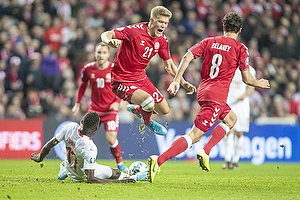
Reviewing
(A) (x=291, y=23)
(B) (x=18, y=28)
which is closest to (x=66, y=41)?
(B) (x=18, y=28)

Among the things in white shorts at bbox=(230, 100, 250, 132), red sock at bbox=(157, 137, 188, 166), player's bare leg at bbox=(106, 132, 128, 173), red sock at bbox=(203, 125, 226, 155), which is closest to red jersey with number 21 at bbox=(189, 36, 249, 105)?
red sock at bbox=(203, 125, 226, 155)

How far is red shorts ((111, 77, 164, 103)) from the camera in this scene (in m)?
8.24

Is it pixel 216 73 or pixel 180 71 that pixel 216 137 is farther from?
pixel 180 71

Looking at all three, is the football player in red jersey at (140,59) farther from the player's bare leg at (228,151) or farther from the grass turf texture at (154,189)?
the player's bare leg at (228,151)

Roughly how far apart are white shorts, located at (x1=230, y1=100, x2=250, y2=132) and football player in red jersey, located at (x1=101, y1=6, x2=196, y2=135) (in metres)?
3.43

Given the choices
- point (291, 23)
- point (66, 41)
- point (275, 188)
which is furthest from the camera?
point (291, 23)

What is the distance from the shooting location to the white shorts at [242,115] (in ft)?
37.6

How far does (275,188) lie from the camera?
285 inches

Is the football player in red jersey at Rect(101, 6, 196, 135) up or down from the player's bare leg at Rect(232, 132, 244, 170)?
up

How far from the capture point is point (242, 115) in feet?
37.9

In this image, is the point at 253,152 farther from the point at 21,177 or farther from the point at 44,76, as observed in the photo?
the point at 21,177

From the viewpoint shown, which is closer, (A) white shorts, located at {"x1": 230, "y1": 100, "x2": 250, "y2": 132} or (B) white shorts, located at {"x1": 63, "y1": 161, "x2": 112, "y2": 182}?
(B) white shorts, located at {"x1": 63, "y1": 161, "x2": 112, "y2": 182}

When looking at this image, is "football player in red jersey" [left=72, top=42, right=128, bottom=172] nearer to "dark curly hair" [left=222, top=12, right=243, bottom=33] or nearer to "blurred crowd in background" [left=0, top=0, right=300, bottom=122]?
"dark curly hair" [left=222, top=12, right=243, bottom=33]

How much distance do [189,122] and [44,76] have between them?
4.25 meters
